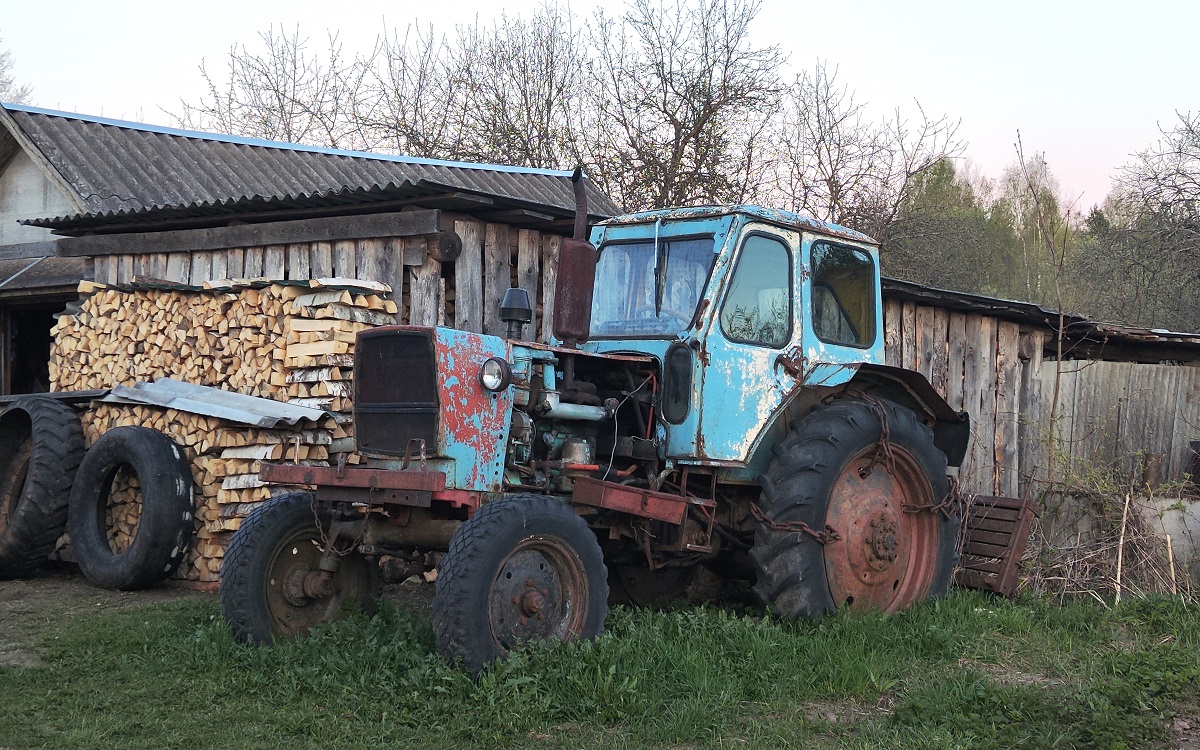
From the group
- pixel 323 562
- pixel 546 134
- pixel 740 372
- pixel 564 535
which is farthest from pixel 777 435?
pixel 546 134

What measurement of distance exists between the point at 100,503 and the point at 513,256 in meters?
3.95

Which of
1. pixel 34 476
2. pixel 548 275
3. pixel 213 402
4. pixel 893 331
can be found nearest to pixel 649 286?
pixel 548 275

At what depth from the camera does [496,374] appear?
5711mm

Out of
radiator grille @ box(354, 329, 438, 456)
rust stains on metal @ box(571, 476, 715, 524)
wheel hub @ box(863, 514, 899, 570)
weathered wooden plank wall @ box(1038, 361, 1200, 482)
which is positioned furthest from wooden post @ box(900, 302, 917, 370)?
radiator grille @ box(354, 329, 438, 456)

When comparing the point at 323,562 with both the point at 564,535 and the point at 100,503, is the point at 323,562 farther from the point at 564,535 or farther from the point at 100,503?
the point at 100,503

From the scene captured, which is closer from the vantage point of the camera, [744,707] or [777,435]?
[744,707]

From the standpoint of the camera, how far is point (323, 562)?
598 centimetres

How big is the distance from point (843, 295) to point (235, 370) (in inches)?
195

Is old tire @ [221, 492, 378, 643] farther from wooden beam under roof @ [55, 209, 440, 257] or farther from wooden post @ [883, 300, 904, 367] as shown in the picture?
wooden post @ [883, 300, 904, 367]

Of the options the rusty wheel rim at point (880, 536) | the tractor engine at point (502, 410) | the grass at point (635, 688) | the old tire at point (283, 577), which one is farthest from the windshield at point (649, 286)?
the old tire at point (283, 577)

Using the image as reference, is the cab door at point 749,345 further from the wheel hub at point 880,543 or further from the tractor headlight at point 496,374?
the tractor headlight at point 496,374

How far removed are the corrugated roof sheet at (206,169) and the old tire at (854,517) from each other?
6.70 meters

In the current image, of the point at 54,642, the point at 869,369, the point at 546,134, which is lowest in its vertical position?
the point at 54,642

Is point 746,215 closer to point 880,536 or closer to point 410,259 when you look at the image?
point 880,536
